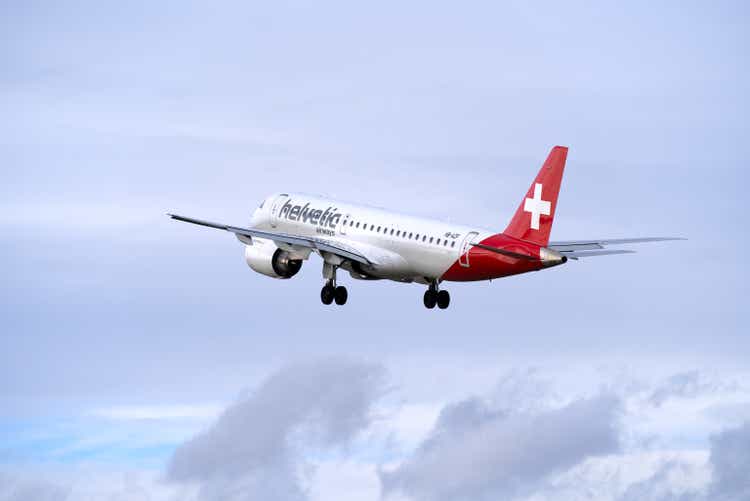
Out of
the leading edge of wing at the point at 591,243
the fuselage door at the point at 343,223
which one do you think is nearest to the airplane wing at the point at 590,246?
the leading edge of wing at the point at 591,243

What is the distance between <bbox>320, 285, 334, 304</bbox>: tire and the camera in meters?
125

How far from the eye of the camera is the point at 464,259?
119 metres

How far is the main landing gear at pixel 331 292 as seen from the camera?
125 m

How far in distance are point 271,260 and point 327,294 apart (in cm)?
419

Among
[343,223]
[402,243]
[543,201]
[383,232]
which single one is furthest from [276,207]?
[543,201]

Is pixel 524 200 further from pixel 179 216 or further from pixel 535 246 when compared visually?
pixel 179 216

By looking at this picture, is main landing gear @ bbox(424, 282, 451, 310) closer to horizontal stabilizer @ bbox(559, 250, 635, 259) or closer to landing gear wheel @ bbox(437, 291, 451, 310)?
landing gear wheel @ bbox(437, 291, 451, 310)

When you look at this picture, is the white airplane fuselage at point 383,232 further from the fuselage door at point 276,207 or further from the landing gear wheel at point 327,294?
the landing gear wheel at point 327,294

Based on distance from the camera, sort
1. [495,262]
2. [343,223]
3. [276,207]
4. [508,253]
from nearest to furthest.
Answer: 1. [508,253]
2. [495,262]
3. [343,223]
4. [276,207]

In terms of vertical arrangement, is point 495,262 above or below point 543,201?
below

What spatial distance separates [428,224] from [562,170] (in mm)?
9240

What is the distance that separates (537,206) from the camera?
Result: 116 m

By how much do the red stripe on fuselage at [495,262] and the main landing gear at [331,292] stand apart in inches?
309

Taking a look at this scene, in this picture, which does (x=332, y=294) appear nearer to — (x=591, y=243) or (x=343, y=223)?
(x=343, y=223)
